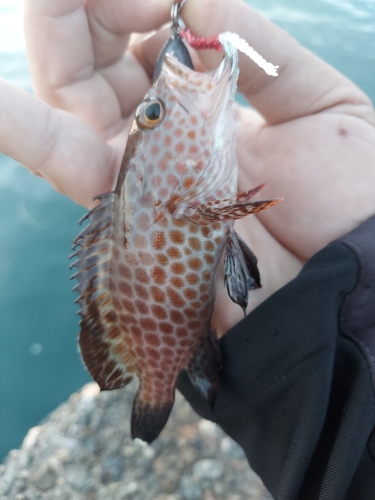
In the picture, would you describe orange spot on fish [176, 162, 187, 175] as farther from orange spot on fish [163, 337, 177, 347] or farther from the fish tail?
the fish tail

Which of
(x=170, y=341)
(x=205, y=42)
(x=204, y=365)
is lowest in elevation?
(x=204, y=365)

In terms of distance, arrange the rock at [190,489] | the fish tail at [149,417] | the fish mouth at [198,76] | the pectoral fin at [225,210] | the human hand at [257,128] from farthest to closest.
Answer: the rock at [190,489]
the human hand at [257,128]
the fish tail at [149,417]
the fish mouth at [198,76]
the pectoral fin at [225,210]

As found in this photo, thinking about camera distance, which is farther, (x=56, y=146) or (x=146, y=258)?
(x=56, y=146)

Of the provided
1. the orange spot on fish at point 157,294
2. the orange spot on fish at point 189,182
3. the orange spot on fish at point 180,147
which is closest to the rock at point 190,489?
the orange spot on fish at point 157,294

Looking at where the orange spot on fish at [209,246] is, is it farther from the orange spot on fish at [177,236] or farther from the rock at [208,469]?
the rock at [208,469]

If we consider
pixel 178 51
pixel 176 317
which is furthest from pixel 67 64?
pixel 176 317

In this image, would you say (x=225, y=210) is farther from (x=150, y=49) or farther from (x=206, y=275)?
(x=150, y=49)
